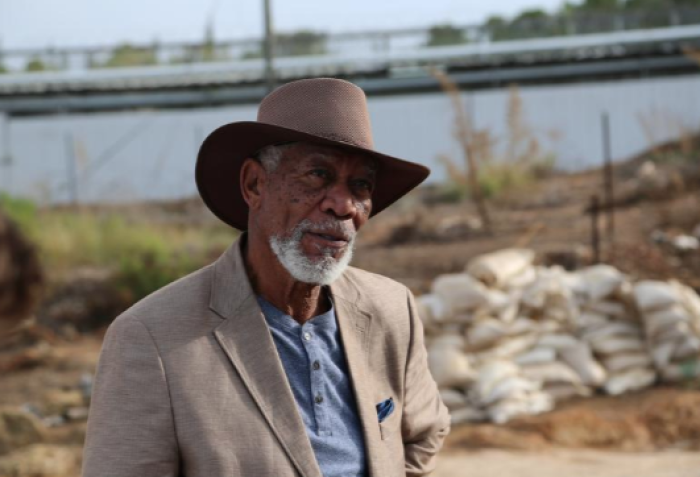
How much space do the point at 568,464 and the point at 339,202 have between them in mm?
4531

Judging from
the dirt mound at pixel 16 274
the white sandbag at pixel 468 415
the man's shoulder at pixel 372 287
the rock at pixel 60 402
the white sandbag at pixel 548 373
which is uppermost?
the dirt mound at pixel 16 274

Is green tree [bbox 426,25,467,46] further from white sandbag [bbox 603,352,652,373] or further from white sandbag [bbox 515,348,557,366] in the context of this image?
white sandbag [bbox 515,348,557,366]

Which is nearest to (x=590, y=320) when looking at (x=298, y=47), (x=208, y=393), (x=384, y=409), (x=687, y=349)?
(x=687, y=349)

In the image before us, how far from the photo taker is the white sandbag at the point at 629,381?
313 inches

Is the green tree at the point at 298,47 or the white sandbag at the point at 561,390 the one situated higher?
the green tree at the point at 298,47

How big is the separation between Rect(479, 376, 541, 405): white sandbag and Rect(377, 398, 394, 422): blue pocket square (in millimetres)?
5104

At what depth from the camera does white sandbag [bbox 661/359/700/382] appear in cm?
798

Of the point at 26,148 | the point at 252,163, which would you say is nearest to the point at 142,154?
the point at 26,148

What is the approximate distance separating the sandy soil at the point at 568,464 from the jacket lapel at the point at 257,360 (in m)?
4.22

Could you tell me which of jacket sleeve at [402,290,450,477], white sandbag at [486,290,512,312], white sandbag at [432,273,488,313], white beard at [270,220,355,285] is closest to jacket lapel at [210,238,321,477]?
white beard at [270,220,355,285]

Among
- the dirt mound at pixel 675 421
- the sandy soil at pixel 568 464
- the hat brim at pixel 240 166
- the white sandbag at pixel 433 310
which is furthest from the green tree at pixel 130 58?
the hat brim at pixel 240 166

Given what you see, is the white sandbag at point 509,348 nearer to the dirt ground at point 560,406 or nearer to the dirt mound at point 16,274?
the dirt ground at point 560,406

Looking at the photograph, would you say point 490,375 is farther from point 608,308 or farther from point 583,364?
point 608,308

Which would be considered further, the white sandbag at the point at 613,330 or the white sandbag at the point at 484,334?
the white sandbag at the point at 613,330
